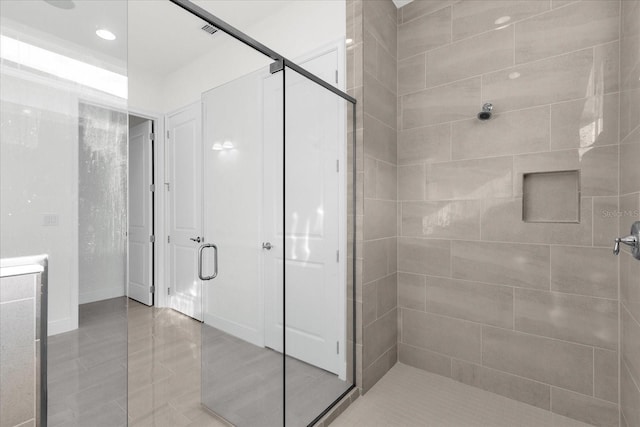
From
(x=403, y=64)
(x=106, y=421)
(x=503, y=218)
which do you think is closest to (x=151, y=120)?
(x=106, y=421)

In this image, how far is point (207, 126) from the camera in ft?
5.24

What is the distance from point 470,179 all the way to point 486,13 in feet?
3.77

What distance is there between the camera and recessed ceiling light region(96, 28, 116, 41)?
2.69 feet

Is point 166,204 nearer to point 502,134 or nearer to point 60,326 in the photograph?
point 60,326

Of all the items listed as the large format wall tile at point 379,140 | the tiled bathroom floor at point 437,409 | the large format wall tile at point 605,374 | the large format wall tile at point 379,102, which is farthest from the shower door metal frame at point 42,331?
the large format wall tile at point 605,374

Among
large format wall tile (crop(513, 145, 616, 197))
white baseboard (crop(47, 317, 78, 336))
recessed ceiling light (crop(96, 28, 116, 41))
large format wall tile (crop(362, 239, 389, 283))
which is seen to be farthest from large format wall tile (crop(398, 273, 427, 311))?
recessed ceiling light (crop(96, 28, 116, 41))

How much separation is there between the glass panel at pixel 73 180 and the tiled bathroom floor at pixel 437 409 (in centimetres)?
145

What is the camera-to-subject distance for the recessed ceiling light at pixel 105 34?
0.82 m

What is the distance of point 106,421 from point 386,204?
1.95m

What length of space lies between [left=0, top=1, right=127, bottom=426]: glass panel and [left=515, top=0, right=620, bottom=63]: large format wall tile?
7.40 ft

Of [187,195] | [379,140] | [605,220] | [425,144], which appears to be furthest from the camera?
[425,144]

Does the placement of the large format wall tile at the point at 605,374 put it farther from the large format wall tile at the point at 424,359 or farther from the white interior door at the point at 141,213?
the white interior door at the point at 141,213

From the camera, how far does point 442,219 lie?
2295 mm

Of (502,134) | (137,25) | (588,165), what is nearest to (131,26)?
(137,25)
